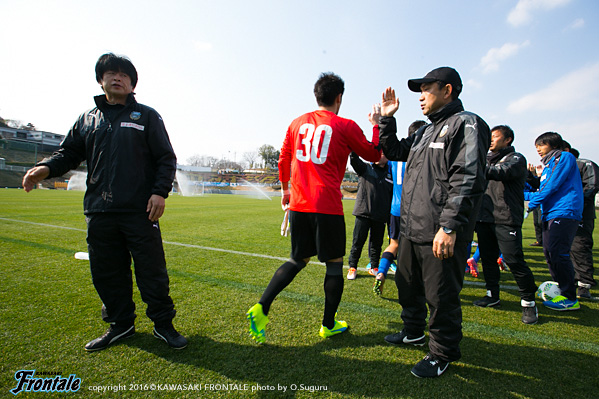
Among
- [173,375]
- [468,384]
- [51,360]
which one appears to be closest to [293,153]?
[173,375]

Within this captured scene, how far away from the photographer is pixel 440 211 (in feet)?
6.87

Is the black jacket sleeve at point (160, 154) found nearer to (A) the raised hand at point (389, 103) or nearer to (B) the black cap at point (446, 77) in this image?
(A) the raised hand at point (389, 103)

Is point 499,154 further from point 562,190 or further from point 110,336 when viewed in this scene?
point 110,336

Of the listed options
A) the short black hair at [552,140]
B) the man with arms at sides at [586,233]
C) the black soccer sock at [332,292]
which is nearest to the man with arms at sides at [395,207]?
the black soccer sock at [332,292]

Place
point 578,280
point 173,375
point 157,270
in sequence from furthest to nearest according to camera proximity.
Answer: point 578,280, point 157,270, point 173,375

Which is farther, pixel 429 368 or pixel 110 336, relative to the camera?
pixel 110 336

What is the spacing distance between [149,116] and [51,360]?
192 cm

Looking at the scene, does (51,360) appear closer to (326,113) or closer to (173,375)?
(173,375)

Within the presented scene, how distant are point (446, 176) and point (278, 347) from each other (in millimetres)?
1840

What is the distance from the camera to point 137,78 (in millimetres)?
2596

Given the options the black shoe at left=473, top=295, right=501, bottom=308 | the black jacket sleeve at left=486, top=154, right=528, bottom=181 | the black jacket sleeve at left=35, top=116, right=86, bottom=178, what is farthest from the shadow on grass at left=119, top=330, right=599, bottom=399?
the black jacket sleeve at left=486, top=154, right=528, bottom=181

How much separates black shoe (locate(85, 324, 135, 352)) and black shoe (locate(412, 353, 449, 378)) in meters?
2.26

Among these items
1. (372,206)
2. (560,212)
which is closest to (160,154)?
(372,206)

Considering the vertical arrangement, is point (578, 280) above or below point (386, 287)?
above
